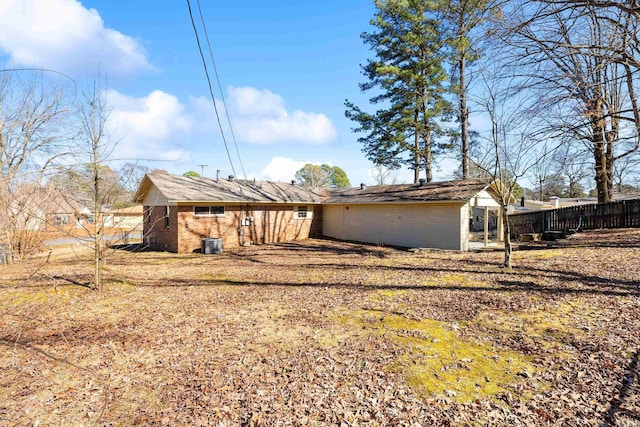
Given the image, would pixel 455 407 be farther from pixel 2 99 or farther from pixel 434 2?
pixel 434 2

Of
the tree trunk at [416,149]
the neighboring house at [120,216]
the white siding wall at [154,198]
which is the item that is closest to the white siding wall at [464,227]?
the tree trunk at [416,149]

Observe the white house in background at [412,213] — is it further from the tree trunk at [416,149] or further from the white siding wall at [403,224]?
the tree trunk at [416,149]

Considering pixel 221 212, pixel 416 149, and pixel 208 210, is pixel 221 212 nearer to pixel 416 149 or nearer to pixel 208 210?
pixel 208 210

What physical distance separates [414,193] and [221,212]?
10.1 meters

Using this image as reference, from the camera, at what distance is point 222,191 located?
17109 mm

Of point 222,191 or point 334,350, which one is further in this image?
point 222,191

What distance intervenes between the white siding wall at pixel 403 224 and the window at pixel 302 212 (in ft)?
→ 4.90

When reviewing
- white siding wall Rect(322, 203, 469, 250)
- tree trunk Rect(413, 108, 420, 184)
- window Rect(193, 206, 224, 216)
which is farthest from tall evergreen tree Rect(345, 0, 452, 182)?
window Rect(193, 206, 224, 216)

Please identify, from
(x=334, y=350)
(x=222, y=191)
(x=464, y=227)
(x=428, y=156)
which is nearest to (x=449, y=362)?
(x=334, y=350)

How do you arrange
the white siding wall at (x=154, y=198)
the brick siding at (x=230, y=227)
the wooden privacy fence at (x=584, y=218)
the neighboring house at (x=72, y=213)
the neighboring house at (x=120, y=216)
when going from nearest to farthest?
1. the neighboring house at (x=72, y=213)
2. the neighboring house at (x=120, y=216)
3. the brick siding at (x=230, y=227)
4. the wooden privacy fence at (x=584, y=218)
5. the white siding wall at (x=154, y=198)

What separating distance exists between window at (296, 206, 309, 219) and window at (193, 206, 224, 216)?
5092 millimetres

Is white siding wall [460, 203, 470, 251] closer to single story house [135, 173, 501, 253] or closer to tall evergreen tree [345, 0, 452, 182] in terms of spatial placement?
single story house [135, 173, 501, 253]

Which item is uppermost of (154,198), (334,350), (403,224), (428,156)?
(428,156)

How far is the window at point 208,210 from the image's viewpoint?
A: 15.4 metres
